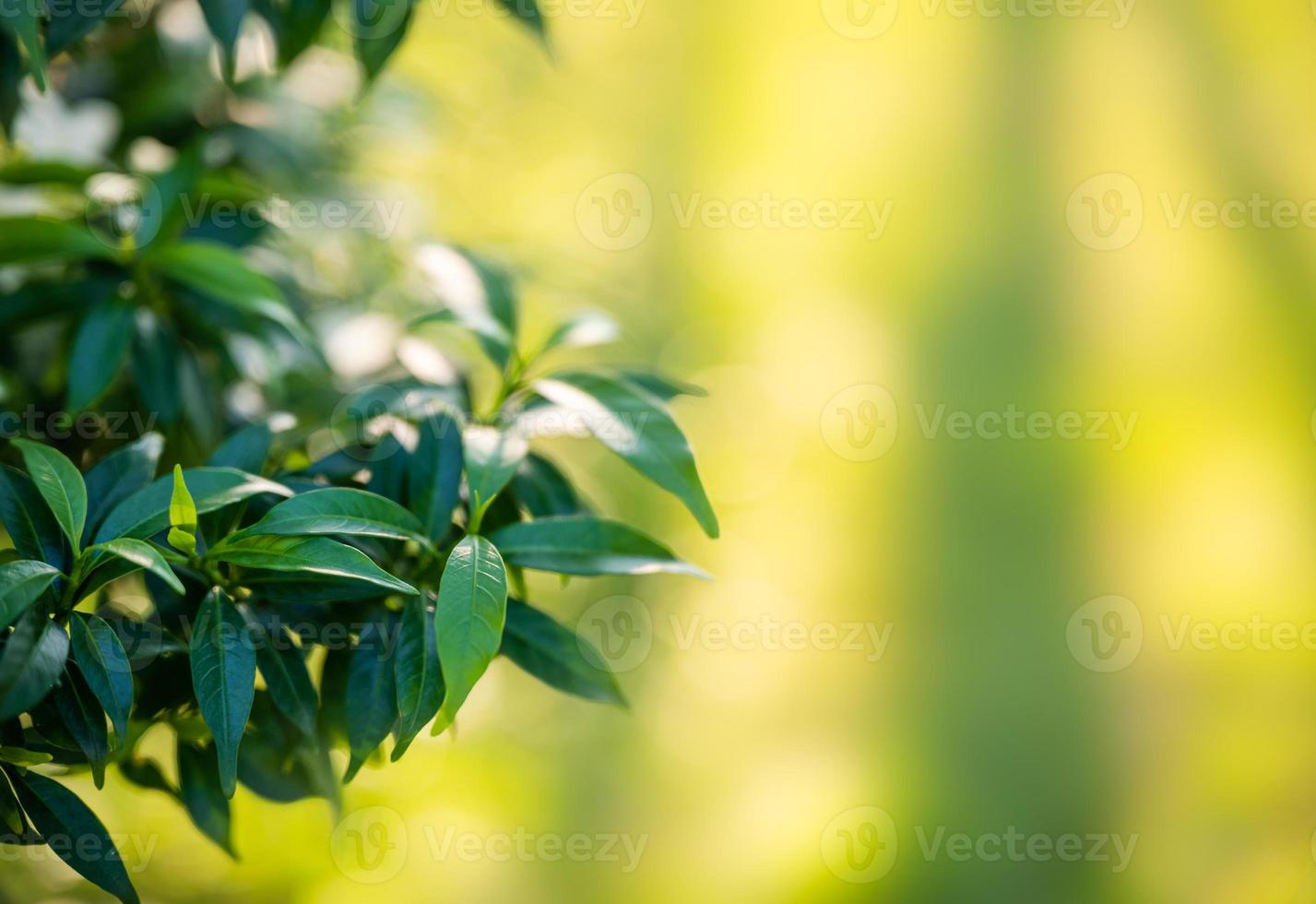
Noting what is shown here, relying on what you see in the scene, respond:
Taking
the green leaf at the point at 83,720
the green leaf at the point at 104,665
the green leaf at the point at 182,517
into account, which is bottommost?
the green leaf at the point at 83,720

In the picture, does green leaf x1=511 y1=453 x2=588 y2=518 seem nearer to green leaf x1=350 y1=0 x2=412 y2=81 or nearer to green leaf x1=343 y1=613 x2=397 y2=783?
green leaf x1=343 y1=613 x2=397 y2=783

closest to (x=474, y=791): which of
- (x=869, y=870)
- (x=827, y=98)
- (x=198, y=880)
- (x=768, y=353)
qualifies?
(x=198, y=880)

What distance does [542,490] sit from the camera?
2.23 ft

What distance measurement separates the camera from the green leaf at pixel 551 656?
1.93ft

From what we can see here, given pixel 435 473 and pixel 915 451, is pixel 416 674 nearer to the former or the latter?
pixel 435 473

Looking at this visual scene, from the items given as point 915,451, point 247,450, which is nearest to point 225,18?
point 247,450

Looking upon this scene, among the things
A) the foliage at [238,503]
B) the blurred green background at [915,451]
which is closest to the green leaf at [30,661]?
the foliage at [238,503]

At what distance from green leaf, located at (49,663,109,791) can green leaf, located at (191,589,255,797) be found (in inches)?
2.5

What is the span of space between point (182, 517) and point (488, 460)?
6.6 inches

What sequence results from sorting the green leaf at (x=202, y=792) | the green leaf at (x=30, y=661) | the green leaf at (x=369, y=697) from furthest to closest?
the green leaf at (x=202, y=792) < the green leaf at (x=369, y=697) < the green leaf at (x=30, y=661)

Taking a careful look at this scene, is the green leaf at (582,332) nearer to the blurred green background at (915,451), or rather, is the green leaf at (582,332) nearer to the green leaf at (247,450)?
the green leaf at (247,450)

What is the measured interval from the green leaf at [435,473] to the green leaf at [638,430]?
0.07 m

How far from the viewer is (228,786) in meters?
0.46

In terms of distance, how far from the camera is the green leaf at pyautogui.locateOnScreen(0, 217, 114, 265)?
2.14 feet
